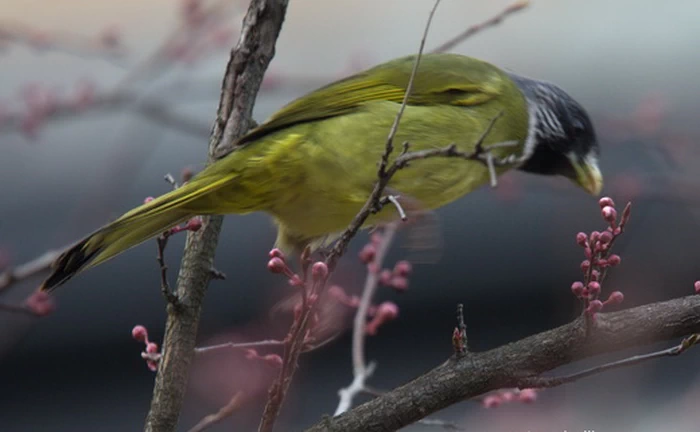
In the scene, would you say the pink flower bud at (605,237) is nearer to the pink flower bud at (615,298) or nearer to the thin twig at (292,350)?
the pink flower bud at (615,298)

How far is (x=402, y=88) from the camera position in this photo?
3.12m

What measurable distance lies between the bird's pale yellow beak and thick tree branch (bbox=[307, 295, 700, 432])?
139cm

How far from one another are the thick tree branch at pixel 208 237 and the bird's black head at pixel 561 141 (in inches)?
47.7

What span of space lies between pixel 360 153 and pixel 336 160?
0.07 m

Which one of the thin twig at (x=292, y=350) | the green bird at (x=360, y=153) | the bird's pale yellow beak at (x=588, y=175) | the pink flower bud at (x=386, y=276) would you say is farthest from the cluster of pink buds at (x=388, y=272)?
the bird's pale yellow beak at (x=588, y=175)

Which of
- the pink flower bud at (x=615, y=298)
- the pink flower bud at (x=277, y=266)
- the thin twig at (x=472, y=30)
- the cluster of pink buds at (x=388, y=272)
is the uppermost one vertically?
the thin twig at (x=472, y=30)

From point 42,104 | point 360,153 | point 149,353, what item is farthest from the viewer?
point 42,104

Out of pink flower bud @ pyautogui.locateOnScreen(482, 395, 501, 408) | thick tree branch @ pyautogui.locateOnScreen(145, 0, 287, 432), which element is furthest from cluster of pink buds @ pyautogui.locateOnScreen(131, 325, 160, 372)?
pink flower bud @ pyautogui.locateOnScreen(482, 395, 501, 408)

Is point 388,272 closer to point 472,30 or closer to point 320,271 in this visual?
point 472,30

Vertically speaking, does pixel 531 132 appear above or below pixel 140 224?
below

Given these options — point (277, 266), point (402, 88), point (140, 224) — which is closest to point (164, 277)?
point (277, 266)

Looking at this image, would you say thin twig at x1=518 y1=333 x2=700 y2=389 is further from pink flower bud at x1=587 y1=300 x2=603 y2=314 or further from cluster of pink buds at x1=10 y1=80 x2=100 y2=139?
cluster of pink buds at x1=10 y1=80 x2=100 y2=139

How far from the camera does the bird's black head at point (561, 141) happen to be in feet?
11.0

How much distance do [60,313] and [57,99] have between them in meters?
0.72
